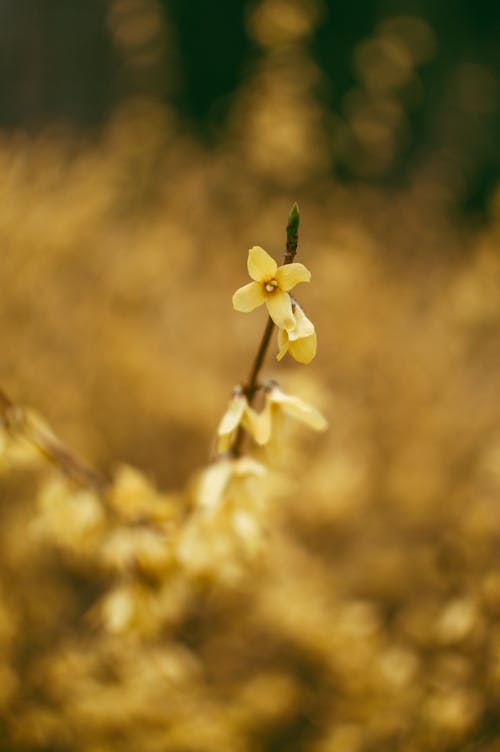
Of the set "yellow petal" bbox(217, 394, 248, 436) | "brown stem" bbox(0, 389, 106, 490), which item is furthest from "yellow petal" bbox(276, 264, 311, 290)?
"brown stem" bbox(0, 389, 106, 490)

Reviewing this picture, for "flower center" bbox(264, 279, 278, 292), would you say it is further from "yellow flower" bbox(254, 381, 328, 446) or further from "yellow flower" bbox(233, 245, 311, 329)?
"yellow flower" bbox(254, 381, 328, 446)

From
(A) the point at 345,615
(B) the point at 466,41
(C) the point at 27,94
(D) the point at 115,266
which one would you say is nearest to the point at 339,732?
(A) the point at 345,615

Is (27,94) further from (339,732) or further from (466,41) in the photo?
(339,732)

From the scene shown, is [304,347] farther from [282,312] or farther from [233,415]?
[233,415]

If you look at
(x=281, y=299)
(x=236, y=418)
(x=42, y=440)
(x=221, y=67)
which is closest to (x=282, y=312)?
(x=281, y=299)

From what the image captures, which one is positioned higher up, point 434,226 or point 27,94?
point 27,94

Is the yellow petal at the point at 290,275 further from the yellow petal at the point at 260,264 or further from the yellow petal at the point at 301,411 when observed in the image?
the yellow petal at the point at 301,411
